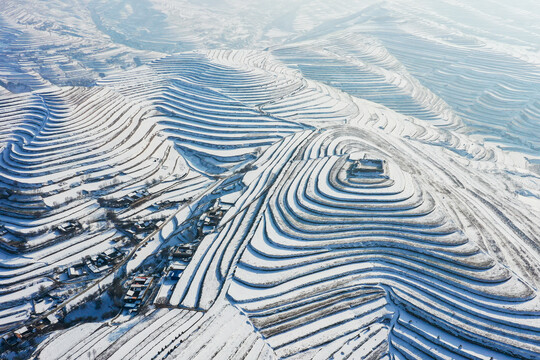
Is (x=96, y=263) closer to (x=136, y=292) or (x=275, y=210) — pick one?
(x=136, y=292)

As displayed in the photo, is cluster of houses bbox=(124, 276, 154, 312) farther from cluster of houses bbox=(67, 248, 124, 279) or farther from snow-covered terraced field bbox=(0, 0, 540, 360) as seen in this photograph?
cluster of houses bbox=(67, 248, 124, 279)

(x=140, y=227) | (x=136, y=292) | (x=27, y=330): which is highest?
(x=136, y=292)

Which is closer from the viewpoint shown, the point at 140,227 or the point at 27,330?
the point at 27,330

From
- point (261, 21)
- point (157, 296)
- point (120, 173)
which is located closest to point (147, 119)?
point (120, 173)

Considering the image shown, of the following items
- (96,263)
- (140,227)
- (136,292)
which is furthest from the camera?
(140,227)

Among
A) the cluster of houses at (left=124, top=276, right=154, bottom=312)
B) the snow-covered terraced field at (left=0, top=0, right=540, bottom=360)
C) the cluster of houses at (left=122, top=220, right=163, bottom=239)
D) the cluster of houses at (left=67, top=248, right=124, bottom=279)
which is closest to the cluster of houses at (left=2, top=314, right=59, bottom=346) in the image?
the snow-covered terraced field at (left=0, top=0, right=540, bottom=360)

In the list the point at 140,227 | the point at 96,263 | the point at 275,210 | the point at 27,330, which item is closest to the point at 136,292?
the point at 96,263

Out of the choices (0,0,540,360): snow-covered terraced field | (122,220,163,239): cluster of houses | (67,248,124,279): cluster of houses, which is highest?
(0,0,540,360): snow-covered terraced field
